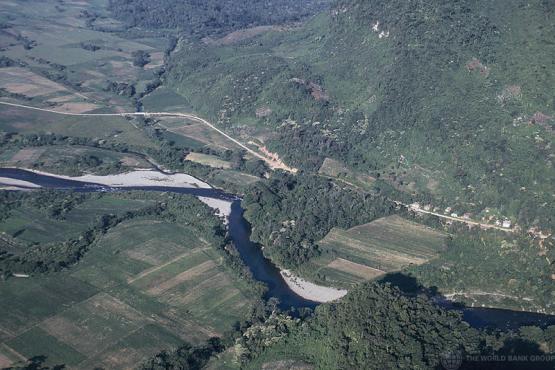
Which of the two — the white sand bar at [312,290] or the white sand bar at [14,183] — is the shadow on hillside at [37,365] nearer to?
the white sand bar at [312,290]

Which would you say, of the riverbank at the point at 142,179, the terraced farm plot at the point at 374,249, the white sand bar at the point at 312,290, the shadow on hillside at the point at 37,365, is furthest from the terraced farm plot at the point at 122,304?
the riverbank at the point at 142,179

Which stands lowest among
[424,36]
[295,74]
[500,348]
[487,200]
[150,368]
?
[150,368]

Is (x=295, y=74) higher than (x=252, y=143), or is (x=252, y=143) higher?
(x=295, y=74)

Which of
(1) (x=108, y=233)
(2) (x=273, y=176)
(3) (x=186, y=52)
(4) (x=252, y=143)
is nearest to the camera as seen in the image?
(1) (x=108, y=233)

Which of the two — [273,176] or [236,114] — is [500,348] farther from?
[236,114]

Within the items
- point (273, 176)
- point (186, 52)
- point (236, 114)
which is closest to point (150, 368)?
point (273, 176)

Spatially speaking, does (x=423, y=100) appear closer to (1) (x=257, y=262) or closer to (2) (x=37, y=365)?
(1) (x=257, y=262)

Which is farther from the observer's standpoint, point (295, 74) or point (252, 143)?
point (295, 74)

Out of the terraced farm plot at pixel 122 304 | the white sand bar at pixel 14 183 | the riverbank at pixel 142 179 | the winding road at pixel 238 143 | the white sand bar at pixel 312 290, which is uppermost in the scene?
the winding road at pixel 238 143
